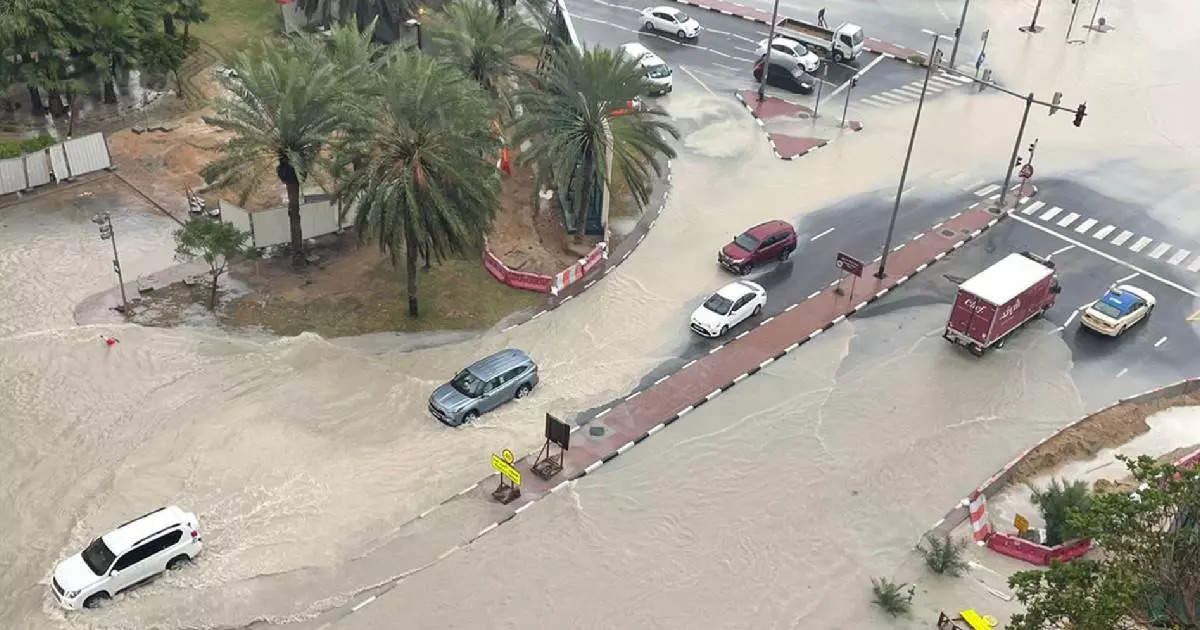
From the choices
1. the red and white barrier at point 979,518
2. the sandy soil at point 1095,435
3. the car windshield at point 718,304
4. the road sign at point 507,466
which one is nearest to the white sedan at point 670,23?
the car windshield at point 718,304

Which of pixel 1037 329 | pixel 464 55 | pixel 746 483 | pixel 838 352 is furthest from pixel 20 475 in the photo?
pixel 1037 329

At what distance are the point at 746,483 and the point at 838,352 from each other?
30.6ft

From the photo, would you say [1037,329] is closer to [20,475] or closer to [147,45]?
[20,475]

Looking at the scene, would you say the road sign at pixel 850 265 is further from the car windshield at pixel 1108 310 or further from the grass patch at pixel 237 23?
the grass patch at pixel 237 23

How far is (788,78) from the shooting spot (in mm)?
66562

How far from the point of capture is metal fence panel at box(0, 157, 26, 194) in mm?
49656

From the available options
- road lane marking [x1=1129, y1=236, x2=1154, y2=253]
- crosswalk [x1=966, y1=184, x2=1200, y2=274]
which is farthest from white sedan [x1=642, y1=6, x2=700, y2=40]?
road lane marking [x1=1129, y1=236, x2=1154, y2=253]

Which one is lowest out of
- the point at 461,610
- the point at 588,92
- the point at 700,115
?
the point at 461,610

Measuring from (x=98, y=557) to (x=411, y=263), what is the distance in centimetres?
1624

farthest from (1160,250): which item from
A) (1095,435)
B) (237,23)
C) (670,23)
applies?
(237,23)

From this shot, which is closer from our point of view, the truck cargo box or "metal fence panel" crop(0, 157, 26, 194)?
the truck cargo box

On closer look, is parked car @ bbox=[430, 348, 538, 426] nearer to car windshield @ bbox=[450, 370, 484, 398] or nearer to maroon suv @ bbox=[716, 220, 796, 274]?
car windshield @ bbox=[450, 370, 484, 398]

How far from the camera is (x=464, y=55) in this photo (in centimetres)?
5084

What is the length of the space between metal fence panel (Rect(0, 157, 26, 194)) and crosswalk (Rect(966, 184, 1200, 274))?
4699cm
